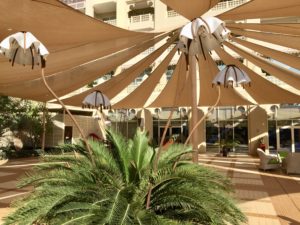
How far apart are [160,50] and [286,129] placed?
13.7 m

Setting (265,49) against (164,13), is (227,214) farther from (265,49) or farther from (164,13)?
(164,13)

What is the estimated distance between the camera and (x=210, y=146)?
793 inches

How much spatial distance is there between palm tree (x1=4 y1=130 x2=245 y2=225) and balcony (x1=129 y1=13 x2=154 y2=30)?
1882 cm

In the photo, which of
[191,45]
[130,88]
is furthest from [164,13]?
[191,45]

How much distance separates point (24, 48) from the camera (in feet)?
12.1

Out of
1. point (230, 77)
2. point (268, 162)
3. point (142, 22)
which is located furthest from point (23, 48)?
point (142, 22)

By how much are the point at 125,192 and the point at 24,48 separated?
2.07 meters

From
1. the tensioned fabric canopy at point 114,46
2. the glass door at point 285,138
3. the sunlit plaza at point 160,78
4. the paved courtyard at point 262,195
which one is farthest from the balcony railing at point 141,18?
the paved courtyard at point 262,195

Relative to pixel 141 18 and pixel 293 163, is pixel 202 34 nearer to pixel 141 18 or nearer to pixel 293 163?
pixel 293 163

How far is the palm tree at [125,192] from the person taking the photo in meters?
3.26

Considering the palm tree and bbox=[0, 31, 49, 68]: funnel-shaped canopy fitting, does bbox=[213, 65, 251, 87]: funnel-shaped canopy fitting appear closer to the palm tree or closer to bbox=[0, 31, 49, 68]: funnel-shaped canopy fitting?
the palm tree

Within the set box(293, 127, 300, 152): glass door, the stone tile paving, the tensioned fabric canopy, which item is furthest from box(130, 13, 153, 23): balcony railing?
the stone tile paving

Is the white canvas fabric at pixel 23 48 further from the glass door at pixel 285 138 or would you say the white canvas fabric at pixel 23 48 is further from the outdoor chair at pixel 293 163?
the glass door at pixel 285 138

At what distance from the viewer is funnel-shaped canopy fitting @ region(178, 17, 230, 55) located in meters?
3.61
